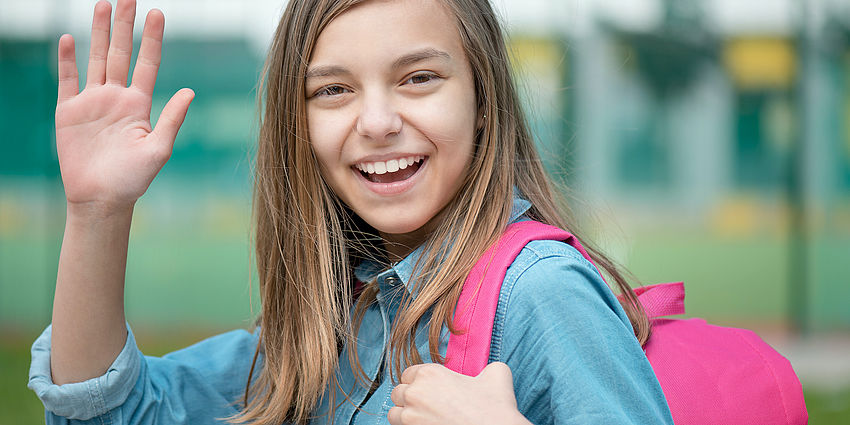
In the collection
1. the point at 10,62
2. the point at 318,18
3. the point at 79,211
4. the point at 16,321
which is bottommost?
the point at 16,321

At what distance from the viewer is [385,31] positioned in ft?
4.94

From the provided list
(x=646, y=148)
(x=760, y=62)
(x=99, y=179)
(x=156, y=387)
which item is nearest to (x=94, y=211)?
(x=99, y=179)

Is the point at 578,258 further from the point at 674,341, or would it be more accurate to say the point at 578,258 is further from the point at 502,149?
the point at 502,149

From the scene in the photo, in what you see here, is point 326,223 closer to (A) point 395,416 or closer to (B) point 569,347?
(A) point 395,416

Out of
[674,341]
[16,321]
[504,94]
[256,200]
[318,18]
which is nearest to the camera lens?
[674,341]

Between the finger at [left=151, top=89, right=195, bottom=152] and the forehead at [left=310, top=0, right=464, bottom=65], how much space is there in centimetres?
29

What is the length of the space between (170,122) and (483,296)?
2.45ft

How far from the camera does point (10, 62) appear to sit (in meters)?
6.15

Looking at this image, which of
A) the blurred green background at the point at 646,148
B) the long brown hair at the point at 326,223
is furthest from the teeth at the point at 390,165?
the blurred green background at the point at 646,148

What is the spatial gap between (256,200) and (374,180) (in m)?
0.39

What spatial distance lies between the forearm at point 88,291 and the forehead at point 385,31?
51 cm

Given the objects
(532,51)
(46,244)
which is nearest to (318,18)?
(532,51)

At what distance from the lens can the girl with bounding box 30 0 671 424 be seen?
1515mm

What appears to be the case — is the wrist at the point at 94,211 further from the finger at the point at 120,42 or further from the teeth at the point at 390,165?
the teeth at the point at 390,165
